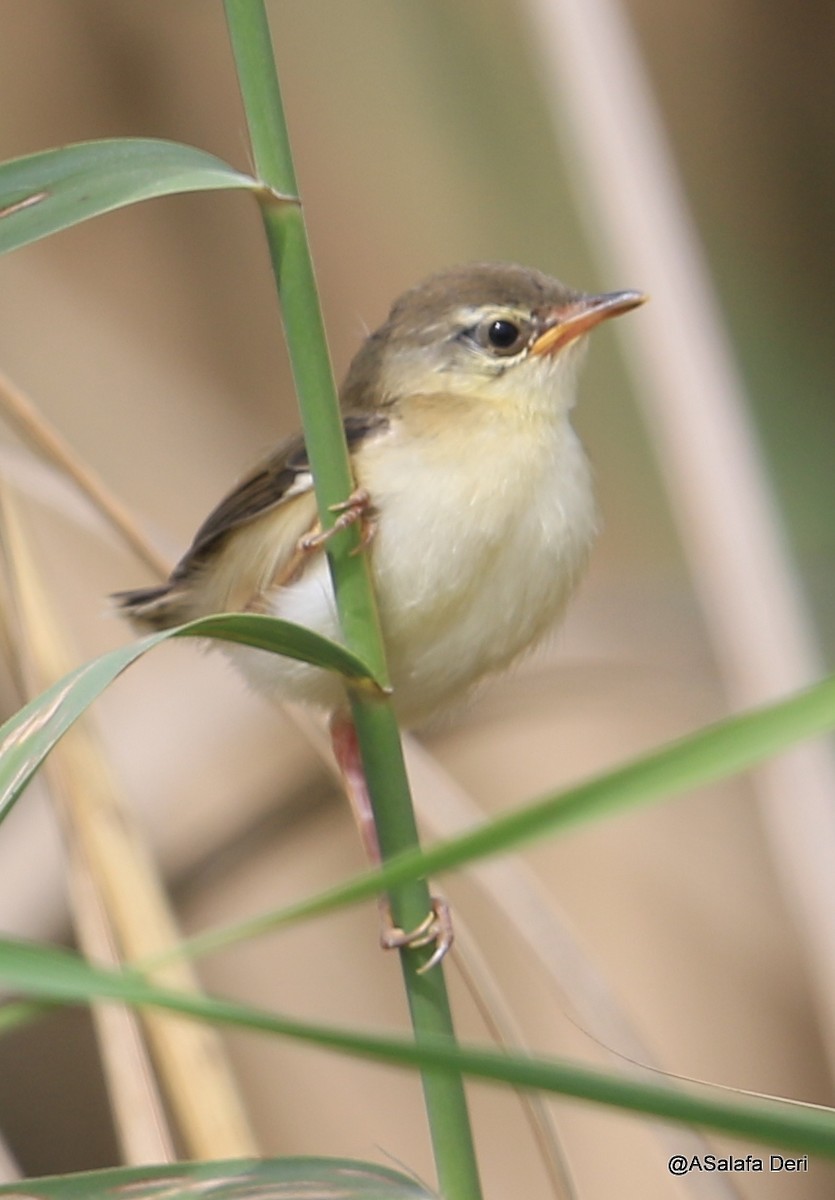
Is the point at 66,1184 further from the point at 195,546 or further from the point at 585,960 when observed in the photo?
the point at 195,546

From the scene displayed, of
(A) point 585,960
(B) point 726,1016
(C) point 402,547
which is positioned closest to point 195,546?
(C) point 402,547

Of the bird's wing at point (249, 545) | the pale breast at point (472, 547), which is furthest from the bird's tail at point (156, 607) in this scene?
the pale breast at point (472, 547)

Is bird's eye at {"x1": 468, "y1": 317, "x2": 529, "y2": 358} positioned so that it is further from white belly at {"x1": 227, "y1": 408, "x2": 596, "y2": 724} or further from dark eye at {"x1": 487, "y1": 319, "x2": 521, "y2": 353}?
white belly at {"x1": 227, "y1": 408, "x2": 596, "y2": 724}

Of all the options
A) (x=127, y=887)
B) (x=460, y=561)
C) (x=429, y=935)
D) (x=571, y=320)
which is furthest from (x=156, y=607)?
(x=429, y=935)

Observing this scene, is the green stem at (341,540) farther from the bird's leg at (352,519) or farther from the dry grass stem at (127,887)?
the dry grass stem at (127,887)

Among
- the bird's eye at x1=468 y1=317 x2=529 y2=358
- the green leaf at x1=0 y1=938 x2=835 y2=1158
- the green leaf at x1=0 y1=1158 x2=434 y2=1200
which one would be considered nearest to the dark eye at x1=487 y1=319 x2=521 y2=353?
the bird's eye at x1=468 y1=317 x2=529 y2=358

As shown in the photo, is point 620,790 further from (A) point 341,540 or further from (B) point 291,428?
(B) point 291,428

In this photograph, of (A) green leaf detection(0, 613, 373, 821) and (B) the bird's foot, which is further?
(B) the bird's foot
